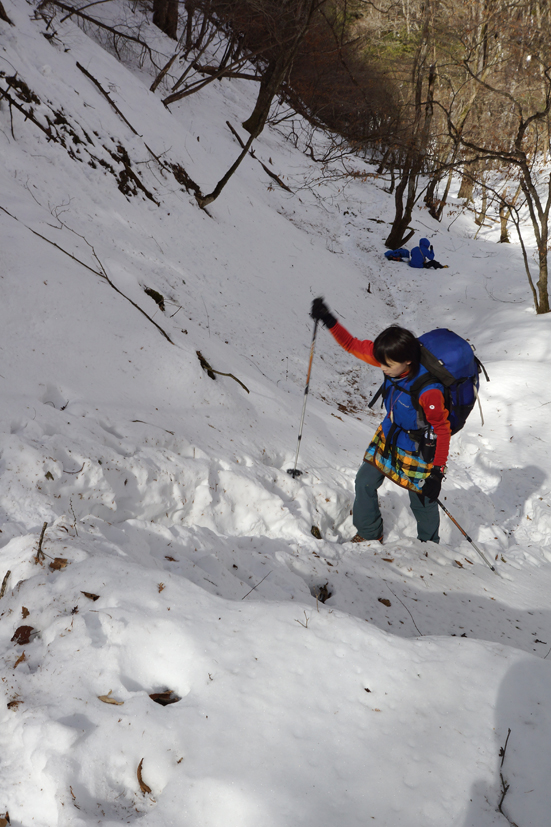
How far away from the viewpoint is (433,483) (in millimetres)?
3809

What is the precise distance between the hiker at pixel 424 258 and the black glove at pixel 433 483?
1352cm

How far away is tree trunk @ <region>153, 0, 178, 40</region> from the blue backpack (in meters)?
20.0

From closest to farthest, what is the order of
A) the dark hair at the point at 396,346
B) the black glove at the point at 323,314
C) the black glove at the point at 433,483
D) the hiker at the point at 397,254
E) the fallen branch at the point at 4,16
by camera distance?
the dark hair at the point at 396,346, the black glove at the point at 433,483, the black glove at the point at 323,314, the fallen branch at the point at 4,16, the hiker at the point at 397,254

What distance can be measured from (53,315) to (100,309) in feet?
1.71

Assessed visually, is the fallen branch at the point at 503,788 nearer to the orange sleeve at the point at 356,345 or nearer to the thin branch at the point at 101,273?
the orange sleeve at the point at 356,345

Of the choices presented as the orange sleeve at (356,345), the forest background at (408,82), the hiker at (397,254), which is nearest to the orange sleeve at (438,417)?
the orange sleeve at (356,345)

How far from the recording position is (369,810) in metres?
1.57

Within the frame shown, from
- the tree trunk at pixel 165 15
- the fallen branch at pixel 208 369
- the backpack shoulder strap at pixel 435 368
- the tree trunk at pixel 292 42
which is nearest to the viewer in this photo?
the backpack shoulder strap at pixel 435 368

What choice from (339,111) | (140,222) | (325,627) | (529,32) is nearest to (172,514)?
(325,627)

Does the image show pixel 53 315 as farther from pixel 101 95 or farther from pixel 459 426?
pixel 101 95

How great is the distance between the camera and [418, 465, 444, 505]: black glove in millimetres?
3789

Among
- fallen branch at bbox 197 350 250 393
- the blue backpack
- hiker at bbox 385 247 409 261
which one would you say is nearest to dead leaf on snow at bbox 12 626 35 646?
the blue backpack

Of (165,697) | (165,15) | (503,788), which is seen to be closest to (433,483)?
(503,788)

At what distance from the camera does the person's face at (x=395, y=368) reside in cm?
330
